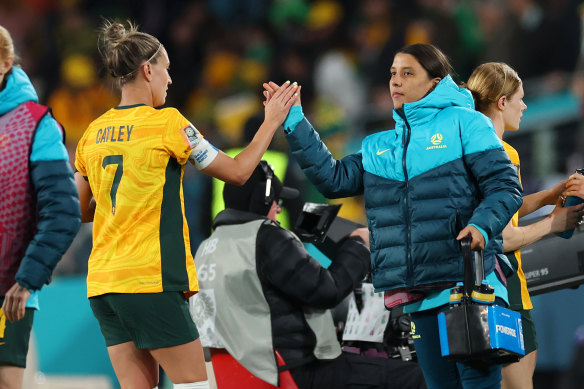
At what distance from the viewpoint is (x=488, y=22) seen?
976 centimetres

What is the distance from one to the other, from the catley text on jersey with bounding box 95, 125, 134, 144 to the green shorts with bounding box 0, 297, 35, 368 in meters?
0.72

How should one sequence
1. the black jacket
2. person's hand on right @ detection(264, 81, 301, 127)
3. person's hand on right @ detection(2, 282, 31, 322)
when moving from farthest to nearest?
the black jacket < person's hand on right @ detection(264, 81, 301, 127) < person's hand on right @ detection(2, 282, 31, 322)

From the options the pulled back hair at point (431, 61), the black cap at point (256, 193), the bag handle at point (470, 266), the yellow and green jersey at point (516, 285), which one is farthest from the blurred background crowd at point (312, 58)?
the bag handle at point (470, 266)

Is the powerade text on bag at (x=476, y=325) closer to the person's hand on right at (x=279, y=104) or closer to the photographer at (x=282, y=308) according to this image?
the person's hand on right at (x=279, y=104)

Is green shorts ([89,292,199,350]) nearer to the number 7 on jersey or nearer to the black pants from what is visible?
the number 7 on jersey

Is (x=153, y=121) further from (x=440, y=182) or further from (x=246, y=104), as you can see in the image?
(x=246, y=104)

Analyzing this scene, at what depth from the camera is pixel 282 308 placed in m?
4.68

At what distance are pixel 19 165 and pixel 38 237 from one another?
289mm

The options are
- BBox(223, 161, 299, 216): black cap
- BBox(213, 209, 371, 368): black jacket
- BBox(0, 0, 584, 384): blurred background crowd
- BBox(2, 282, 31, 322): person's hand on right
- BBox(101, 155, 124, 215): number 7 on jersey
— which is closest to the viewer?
BBox(2, 282, 31, 322): person's hand on right

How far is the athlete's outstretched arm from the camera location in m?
3.79

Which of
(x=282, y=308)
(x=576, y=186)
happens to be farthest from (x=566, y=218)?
(x=282, y=308)

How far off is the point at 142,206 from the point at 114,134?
32 cm

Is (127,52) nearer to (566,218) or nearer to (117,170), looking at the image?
(117,170)

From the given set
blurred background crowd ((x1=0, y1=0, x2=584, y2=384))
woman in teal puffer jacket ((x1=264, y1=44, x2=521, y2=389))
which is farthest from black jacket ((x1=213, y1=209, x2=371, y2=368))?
blurred background crowd ((x1=0, y1=0, x2=584, y2=384))
